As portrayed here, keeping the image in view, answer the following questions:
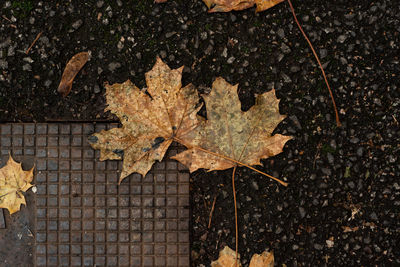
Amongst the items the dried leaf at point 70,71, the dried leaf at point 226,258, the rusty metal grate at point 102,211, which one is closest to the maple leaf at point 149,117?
the rusty metal grate at point 102,211

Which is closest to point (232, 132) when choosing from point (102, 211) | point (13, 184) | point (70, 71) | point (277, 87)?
point (277, 87)

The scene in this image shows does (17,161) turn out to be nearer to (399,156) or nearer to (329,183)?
(329,183)

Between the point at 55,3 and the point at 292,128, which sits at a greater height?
the point at 55,3

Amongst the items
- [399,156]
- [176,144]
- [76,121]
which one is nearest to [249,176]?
[176,144]

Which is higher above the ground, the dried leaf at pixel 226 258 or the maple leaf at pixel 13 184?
the maple leaf at pixel 13 184

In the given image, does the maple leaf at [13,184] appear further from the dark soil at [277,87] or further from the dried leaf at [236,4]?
the dried leaf at [236,4]

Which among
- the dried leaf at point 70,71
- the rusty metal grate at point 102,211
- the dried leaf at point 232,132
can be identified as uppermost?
the dried leaf at point 70,71

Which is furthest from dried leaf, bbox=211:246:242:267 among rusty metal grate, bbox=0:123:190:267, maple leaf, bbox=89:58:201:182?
maple leaf, bbox=89:58:201:182

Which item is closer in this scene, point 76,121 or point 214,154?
point 214,154
